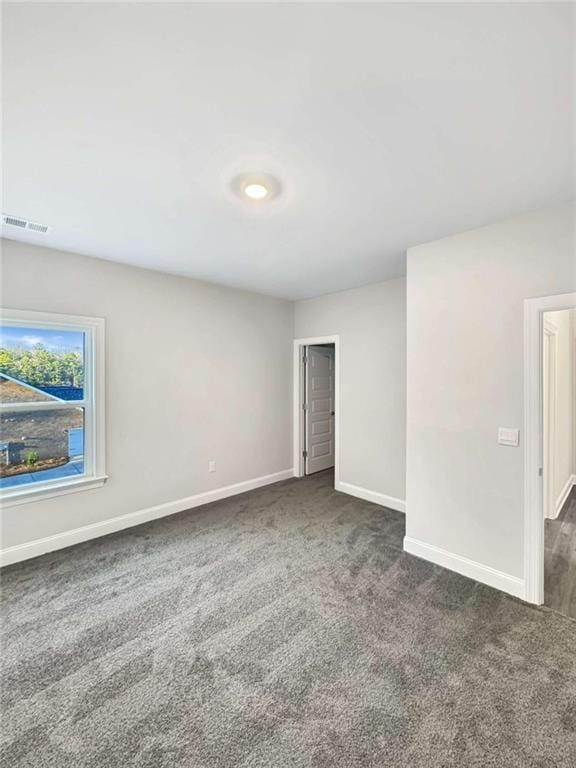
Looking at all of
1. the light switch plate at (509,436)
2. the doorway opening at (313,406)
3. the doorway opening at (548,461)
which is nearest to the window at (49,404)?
the doorway opening at (313,406)

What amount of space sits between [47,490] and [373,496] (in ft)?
11.3

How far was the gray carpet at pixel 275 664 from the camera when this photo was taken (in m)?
1.38

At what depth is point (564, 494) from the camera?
424 cm

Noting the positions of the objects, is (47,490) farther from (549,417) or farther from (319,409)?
(549,417)

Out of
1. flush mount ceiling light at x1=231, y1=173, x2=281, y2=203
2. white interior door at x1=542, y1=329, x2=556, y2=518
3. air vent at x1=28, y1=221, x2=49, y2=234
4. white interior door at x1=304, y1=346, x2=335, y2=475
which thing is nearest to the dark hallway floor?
white interior door at x1=542, y1=329, x2=556, y2=518

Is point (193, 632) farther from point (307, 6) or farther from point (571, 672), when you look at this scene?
point (307, 6)

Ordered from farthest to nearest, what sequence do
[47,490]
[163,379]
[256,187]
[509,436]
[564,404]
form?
[564,404], [163,379], [47,490], [509,436], [256,187]

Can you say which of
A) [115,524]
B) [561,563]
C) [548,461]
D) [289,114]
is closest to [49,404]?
[115,524]

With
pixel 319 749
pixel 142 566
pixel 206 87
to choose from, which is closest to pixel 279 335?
pixel 142 566

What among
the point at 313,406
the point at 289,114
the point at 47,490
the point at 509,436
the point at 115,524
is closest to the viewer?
the point at 289,114

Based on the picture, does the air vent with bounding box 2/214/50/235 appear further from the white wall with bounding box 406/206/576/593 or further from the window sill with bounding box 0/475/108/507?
the white wall with bounding box 406/206/576/593

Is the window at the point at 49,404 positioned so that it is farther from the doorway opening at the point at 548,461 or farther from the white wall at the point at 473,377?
the doorway opening at the point at 548,461

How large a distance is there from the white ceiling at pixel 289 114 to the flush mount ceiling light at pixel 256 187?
0.18 ft

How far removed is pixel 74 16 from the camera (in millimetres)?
1056
